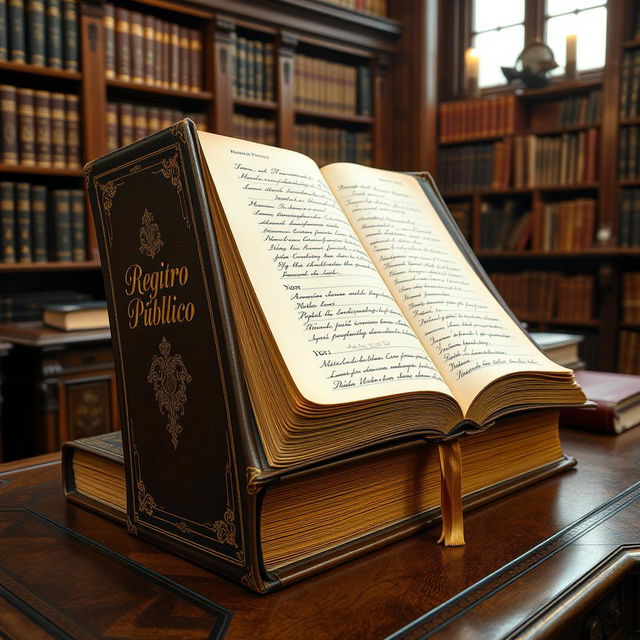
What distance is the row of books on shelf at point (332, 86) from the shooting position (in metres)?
3.46

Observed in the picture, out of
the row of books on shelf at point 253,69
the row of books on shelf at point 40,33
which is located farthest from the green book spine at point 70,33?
the row of books on shelf at point 253,69

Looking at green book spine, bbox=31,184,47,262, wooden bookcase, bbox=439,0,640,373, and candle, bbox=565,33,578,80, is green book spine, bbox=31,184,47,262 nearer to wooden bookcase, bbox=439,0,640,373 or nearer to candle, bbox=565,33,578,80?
wooden bookcase, bbox=439,0,640,373

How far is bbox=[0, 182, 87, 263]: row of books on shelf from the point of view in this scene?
254cm

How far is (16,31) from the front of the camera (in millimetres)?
2512

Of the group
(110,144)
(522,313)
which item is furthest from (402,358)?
(522,313)

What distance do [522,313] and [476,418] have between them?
3339 mm

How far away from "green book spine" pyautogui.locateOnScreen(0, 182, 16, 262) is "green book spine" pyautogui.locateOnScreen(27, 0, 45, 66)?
0.50m

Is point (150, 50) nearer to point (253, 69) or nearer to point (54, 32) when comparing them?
point (54, 32)

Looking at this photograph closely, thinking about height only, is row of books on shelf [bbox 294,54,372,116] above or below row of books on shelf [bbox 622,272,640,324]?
above

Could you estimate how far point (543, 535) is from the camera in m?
0.59

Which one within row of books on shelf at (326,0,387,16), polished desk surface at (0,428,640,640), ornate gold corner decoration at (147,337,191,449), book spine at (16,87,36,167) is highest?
row of books on shelf at (326,0,387,16)

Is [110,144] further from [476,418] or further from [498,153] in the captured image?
[476,418]

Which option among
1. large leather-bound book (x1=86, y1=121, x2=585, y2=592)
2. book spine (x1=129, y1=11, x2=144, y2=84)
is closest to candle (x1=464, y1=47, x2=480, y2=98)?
book spine (x1=129, y1=11, x2=144, y2=84)

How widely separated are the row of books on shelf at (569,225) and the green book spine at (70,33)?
245 cm
